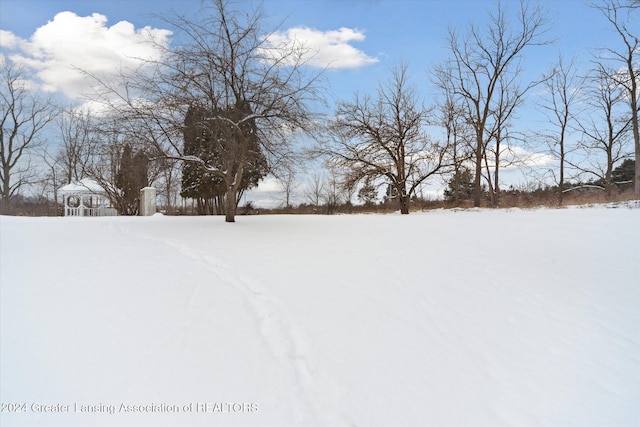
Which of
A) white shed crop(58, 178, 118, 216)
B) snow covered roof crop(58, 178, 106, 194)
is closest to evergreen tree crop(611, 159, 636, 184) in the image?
white shed crop(58, 178, 118, 216)

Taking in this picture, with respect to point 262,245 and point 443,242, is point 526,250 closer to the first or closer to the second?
point 443,242

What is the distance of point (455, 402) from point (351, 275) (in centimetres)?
215

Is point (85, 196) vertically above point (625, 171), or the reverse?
point (625, 171)

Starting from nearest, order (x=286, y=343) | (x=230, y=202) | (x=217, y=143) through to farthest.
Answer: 1. (x=286, y=343)
2. (x=217, y=143)
3. (x=230, y=202)

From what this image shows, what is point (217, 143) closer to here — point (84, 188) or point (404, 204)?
point (404, 204)

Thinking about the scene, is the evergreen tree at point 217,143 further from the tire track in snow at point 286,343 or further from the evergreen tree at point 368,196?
the evergreen tree at point 368,196

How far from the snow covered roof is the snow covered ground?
1557cm

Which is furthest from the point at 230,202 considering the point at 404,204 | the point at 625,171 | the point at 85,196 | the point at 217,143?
the point at 625,171

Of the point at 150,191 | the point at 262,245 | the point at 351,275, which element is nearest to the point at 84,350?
the point at 351,275

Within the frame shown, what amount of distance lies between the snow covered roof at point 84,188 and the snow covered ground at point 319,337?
51.1 ft

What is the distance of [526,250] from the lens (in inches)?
223

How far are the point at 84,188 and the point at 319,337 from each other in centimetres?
2084

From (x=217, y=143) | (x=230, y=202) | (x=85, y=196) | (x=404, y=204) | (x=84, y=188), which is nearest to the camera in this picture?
(x=217, y=143)

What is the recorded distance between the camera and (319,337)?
10.2ft
